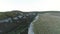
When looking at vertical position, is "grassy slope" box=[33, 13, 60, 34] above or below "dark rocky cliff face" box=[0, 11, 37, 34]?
above

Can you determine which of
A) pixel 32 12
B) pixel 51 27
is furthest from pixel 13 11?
pixel 51 27

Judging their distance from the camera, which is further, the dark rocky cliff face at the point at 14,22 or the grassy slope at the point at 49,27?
the dark rocky cliff face at the point at 14,22

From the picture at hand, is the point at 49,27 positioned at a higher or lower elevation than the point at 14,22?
higher

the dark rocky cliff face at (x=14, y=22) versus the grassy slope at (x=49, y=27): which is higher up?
the grassy slope at (x=49, y=27)

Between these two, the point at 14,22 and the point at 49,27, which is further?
the point at 14,22

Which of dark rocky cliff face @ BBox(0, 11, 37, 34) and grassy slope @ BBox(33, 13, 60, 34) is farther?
dark rocky cliff face @ BBox(0, 11, 37, 34)
